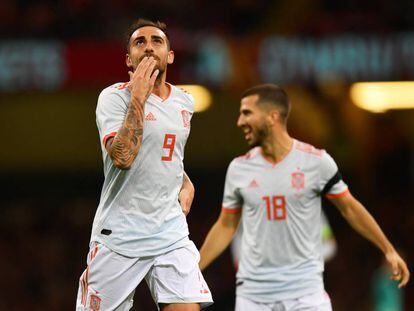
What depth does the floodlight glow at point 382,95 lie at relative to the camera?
13.5 m

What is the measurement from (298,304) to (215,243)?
28.3 inches

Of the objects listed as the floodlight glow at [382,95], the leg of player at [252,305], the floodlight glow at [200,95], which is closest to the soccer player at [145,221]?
the leg of player at [252,305]

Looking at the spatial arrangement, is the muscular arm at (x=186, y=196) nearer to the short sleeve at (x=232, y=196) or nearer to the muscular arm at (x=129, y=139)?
the muscular arm at (x=129, y=139)

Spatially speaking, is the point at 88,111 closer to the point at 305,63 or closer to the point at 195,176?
the point at 195,176

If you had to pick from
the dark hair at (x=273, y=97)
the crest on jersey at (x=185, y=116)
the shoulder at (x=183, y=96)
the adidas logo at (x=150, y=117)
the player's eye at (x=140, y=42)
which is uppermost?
the player's eye at (x=140, y=42)

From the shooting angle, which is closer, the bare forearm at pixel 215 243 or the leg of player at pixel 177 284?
the leg of player at pixel 177 284

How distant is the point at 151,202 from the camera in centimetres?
512

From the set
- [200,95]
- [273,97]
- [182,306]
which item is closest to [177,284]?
[182,306]

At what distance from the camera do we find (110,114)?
5047 mm

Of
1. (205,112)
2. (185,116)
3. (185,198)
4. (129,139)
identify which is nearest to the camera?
(129,139)

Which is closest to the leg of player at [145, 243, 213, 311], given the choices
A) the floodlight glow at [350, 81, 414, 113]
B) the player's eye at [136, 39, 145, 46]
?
the player's eye at [136, 39, 145, 46]

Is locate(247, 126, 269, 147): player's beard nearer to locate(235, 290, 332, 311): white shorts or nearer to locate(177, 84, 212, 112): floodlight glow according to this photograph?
locate(235, 290, 332, 311): white shorts

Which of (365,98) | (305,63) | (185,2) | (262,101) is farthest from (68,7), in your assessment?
(262,101)

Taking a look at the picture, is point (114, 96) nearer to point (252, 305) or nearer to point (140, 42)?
point (140, 42)
